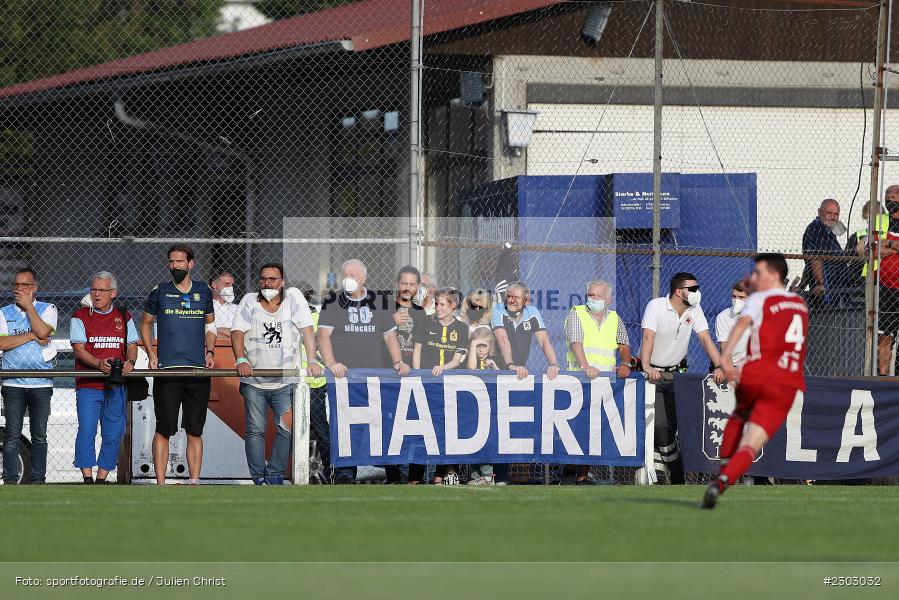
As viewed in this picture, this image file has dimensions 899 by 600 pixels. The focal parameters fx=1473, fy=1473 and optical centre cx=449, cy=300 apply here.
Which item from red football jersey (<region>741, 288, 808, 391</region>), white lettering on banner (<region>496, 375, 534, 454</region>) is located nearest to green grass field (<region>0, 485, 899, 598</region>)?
red football jersey (<region>741, 288, 808, 391</region>)

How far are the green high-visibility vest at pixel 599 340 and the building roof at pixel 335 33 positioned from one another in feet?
14.4

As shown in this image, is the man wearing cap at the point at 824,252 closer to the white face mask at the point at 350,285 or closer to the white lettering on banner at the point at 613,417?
the white lettering on banner at the point at 613,417

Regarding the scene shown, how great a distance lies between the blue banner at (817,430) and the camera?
519 inches

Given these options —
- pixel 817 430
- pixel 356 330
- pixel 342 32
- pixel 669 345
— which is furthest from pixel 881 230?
pixel 342 32

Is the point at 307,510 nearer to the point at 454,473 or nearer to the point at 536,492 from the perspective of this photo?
the point at 536,492

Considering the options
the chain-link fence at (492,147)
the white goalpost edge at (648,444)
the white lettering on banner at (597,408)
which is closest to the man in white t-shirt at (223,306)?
the chain-link fence at (492,147)

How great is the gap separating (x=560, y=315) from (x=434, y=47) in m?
3.91

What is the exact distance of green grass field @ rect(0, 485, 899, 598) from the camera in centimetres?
666

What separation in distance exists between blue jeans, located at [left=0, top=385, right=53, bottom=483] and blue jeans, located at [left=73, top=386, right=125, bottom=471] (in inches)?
12.3

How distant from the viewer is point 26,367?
13039 mm

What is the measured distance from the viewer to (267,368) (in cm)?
1270

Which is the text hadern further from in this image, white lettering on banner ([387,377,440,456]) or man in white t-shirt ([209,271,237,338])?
man in white t-shirt ([209,271,237,338])

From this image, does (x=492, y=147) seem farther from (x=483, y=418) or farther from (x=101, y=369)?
(x=101, y=369)

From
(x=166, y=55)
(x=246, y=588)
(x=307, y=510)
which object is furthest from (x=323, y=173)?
(x=246, y=588)
